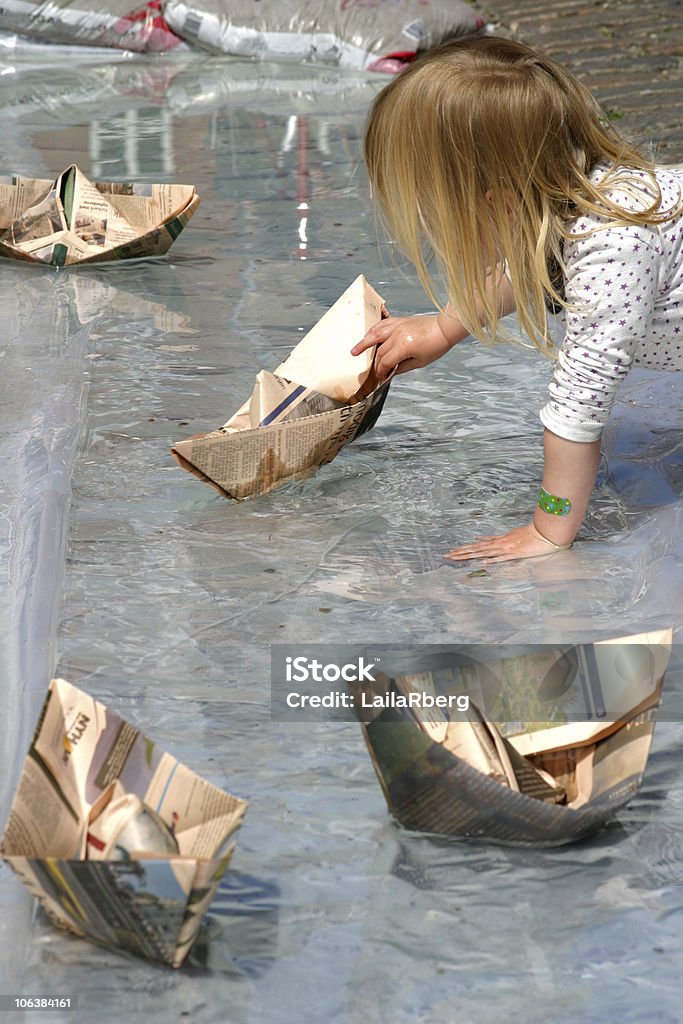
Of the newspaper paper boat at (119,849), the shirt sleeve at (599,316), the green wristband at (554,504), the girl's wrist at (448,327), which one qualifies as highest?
the shirt sleeve at (599,316)

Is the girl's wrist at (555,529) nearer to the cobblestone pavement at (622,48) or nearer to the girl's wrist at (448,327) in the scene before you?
the girl's wrist at (448,327)

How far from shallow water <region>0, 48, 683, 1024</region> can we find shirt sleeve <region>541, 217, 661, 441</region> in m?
0.18

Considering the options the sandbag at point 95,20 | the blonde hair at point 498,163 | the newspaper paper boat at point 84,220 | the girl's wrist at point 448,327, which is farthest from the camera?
the sandbag at point 95,20

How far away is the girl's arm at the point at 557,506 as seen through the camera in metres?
1.37

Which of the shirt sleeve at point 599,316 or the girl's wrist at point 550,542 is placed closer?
the shirt sleeve at point 599,316

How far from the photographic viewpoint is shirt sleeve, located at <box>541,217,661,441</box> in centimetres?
129

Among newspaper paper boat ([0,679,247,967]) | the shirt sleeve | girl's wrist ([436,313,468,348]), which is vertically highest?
the shirt sleeve

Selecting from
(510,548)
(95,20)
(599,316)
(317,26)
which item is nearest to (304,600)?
(510,548)

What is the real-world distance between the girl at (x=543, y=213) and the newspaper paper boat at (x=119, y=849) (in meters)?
0.58

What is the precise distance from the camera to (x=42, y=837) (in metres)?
0.85

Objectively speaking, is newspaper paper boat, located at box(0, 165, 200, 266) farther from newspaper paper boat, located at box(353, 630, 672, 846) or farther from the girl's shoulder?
newspaper paper boat, located at box(353, 630, 672, 846)

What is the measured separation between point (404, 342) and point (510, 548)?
1.11 ft

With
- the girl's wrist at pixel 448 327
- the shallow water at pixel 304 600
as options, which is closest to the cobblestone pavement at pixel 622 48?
the shallow water at pixel 304 600

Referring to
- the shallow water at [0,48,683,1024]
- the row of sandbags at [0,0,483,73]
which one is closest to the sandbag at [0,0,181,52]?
the row of sandbags at [0,0,483,73]
